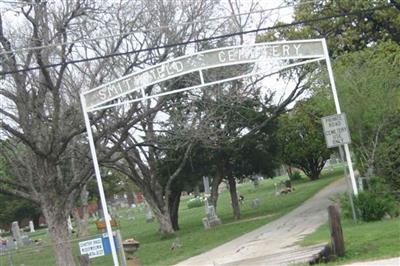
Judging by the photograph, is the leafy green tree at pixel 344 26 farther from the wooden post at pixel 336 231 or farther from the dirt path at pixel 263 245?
the wooden post at pixel 336 231

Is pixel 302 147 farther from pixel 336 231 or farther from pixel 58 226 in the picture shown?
pixel 336 231

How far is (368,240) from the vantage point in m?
13.7

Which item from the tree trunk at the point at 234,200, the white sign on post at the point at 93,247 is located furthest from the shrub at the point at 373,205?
the tree trunk at the point at 234,200

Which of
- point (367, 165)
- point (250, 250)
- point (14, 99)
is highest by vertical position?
point (14, 99)

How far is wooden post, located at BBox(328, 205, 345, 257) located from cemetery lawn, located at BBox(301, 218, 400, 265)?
18 centimetres

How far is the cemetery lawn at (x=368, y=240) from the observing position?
40.0 feet

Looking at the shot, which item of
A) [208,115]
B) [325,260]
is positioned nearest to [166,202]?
[208,115]

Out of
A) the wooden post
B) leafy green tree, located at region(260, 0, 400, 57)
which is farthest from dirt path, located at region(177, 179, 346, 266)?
leafy green tree, located at region(260, 0, 400, 57)

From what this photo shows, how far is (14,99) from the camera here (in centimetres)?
1967

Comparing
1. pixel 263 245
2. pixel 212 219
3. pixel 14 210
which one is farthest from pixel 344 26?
pixel 14 210

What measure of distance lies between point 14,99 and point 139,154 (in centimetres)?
1363

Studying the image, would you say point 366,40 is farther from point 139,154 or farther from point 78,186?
point 78,186

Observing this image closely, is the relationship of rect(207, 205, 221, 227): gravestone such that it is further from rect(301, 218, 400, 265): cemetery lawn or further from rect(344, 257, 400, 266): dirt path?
rect(344, 257, 400, 266): dirt path

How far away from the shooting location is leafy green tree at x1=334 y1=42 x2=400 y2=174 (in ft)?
71.3
